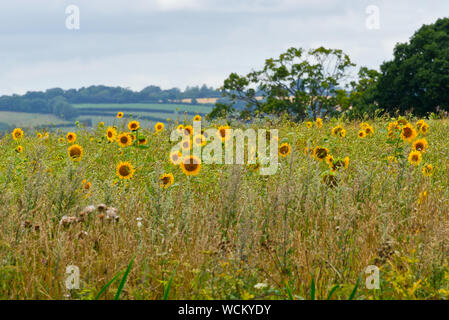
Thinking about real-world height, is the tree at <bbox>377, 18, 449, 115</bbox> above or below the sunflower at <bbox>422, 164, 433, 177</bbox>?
above

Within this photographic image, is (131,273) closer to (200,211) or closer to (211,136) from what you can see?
(200,211)

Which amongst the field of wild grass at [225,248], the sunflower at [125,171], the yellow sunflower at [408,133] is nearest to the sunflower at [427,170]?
the yellow sunflower at [408,133]

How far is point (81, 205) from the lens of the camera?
11.2 feet

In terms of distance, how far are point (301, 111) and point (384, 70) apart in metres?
6.72

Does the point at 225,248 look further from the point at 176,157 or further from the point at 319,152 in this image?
the point at 319,152

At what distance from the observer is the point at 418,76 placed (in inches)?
990

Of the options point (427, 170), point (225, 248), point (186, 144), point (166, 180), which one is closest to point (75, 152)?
point (186, 144)

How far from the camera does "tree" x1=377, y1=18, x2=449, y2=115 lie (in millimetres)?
25156

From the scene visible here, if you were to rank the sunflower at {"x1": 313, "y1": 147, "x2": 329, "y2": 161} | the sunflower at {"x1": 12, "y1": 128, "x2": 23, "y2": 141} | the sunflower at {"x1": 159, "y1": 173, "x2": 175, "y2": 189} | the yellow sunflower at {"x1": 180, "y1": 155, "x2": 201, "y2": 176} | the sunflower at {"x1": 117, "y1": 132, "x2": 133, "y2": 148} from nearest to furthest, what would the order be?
the sunflower at {"x1": 159, "y1": 173, "x2": 175, "y2": 189}, the yellow sunflower at {"x1": 180, "y1": 155, "x2": 201, "y2": 176}, the sunflower at {"x1": 313, "y1": 147, "x2": 329, "y2": 161}, the sunflower at {"x1": 117, "y1": 132, "x2": 133, "y2": 148}, the sunflower at {"x1": 12, "y1": 128, "x2": 23, "y2": 141}

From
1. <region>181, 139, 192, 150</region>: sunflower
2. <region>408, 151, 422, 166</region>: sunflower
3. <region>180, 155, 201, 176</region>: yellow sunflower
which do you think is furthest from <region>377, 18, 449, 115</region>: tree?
<region>180, 155, 201, 176</region>: yellow sunflower

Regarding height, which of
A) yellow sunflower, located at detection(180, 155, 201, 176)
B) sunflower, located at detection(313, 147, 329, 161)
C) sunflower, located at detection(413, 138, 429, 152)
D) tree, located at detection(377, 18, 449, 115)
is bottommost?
yellow sunflower, located at detection(180, 155, 201, 176)

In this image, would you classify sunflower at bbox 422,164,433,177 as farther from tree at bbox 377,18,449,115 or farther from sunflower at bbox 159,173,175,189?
tree at bbox 377,18,449,115
